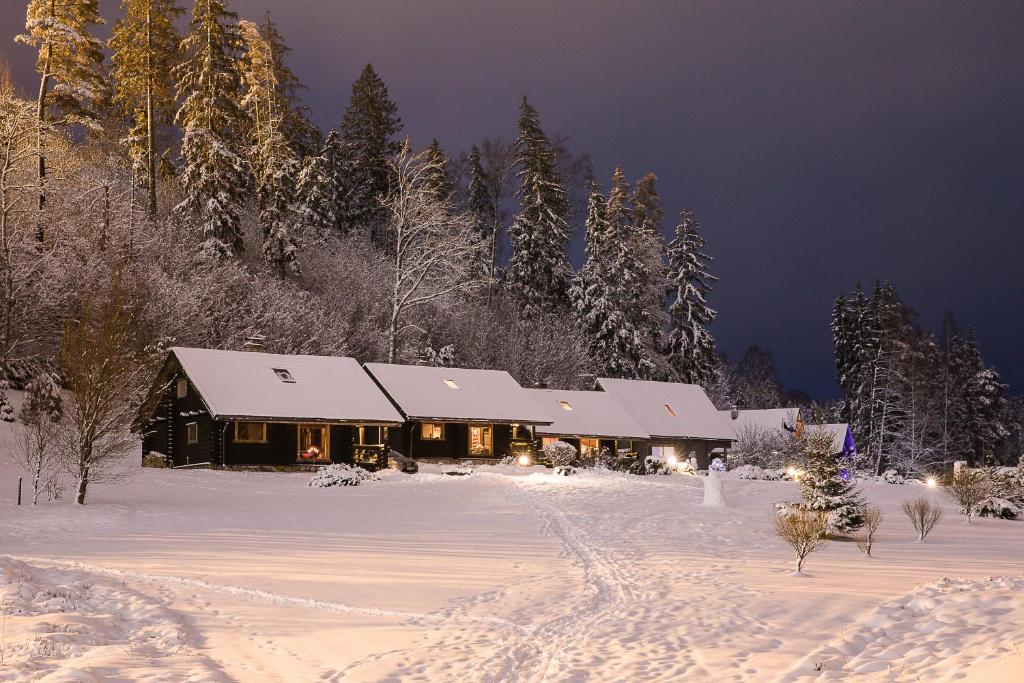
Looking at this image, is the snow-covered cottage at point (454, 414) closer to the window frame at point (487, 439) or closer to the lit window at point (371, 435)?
the window frame at point (487, 439)

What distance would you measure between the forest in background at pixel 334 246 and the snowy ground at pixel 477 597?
1475cm

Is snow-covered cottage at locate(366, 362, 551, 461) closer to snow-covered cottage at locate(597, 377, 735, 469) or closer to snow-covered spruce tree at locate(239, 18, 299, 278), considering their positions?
snow-covered cottage at locate(597, 377, 735, 469)

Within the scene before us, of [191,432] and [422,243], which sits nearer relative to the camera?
[191,432]

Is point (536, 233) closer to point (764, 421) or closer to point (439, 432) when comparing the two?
point (764, 421)

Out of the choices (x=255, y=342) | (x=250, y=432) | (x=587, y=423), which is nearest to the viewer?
(x=250, y=432)

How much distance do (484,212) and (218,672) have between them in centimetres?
6089

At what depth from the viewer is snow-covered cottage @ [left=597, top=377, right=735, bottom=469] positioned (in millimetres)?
53750

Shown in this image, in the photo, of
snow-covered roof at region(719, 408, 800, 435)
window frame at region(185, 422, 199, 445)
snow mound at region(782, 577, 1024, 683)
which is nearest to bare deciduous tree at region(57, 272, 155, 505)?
window frame at region(185, 422, 199, 445)

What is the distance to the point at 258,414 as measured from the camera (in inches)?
1420

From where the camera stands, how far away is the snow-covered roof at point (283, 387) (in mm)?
36281

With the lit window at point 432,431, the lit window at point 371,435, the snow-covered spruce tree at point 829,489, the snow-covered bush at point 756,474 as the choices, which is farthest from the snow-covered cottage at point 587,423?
the snow-covered spruce tree at point 829,489

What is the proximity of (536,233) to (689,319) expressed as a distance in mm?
13302

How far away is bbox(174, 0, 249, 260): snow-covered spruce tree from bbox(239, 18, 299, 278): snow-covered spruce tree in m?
1.64

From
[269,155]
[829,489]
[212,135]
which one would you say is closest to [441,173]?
[269,155]
